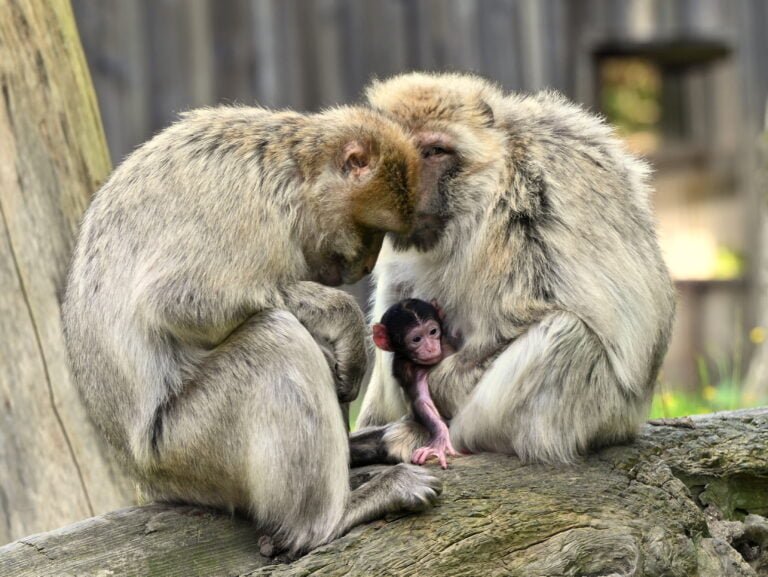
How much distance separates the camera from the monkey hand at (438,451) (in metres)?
4.80

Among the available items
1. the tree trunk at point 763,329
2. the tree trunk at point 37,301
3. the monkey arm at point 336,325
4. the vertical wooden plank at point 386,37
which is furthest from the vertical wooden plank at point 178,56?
the monkey arm at point 336,325

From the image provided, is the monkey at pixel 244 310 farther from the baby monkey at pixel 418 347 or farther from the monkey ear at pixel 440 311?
the monkey ear at pixel 440 311

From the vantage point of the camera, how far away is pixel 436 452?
15.9 ft

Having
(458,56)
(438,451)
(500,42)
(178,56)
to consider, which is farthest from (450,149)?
(500,42)

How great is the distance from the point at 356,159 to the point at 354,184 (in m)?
0.10

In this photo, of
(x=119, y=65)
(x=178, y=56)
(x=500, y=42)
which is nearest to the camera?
(x=119, y=65)

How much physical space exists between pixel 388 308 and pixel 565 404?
1.00 meters

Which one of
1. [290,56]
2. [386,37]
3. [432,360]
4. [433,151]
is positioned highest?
[386,37]

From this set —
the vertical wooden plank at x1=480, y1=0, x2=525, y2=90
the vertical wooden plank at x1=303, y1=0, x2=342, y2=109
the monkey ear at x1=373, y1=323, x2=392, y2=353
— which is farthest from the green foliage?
the vertical wooden plank at x1=303, y1=0, x2=342, y2=109

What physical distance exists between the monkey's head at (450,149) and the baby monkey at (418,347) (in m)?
0.30

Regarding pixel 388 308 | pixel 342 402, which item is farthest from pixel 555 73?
pixel 342 402

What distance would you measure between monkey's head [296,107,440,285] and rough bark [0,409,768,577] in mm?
941

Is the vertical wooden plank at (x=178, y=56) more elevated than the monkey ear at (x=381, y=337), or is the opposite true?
the vertical wooden plank at (x=178, y=56)

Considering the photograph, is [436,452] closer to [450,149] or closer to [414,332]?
[414,332]
